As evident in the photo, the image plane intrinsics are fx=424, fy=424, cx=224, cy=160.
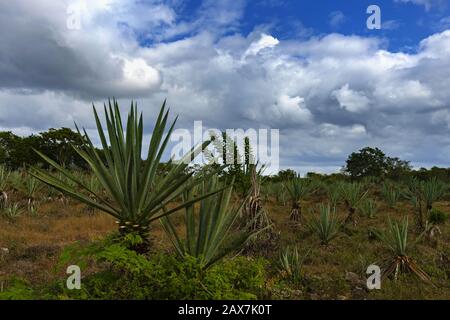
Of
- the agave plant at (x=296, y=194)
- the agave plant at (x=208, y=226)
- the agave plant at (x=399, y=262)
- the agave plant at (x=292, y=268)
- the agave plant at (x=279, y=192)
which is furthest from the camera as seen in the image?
the agave plant at (x=279, y=192)

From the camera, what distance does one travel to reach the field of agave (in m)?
4.13

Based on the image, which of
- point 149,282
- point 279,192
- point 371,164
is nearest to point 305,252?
point 149,282

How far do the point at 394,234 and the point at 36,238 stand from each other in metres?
10.2

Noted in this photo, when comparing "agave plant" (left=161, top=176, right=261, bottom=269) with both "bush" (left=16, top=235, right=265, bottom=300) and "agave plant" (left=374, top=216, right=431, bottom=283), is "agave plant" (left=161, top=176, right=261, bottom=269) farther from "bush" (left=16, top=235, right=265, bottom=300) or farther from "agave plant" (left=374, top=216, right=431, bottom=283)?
"agave plant" (left=374, top=216, right=431, bottom=283)

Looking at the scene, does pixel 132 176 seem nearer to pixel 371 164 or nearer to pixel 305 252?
pixel 305 252

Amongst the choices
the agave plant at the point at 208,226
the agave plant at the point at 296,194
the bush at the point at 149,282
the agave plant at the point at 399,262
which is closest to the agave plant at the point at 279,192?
the agave plant at the point at 296,194

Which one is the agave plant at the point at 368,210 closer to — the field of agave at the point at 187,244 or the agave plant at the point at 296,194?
the field of agave at the point at 187,244

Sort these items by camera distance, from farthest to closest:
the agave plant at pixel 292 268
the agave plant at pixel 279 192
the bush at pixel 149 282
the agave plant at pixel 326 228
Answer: the agave plant at pixel 279 192
the agave plant at pixel 326 228
the agave plant at pixel 292 268
the bush at pixel 149 282

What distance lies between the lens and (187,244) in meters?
4.75

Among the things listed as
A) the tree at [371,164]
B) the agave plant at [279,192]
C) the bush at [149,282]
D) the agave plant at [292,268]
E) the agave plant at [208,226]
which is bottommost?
the agave plant at [292,268]

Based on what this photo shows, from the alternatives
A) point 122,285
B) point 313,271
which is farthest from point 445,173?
point 122,285

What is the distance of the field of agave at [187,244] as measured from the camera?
4.13 metres

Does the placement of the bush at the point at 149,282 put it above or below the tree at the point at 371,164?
below

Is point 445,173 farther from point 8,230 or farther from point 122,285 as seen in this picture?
point 122,285
